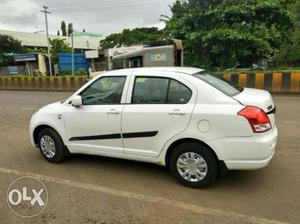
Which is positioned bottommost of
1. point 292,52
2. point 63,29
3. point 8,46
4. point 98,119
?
point 98,119

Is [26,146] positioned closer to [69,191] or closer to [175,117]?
[69,191]

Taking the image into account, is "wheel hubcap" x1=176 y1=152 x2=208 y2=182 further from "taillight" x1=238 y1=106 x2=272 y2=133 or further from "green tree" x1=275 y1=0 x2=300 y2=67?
"green tree" x1=275 y1=0 x2=300 y2=67

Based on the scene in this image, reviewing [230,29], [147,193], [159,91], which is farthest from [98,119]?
[230,29]

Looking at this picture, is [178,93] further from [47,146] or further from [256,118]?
[47,146]

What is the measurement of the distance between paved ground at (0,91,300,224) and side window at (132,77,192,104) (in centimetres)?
112

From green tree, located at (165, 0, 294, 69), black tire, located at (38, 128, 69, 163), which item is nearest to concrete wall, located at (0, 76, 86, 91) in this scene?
green tree, located at (165, 0, 294, 69)

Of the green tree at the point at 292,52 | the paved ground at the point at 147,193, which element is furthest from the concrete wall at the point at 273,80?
the green tree at the point at 292,52

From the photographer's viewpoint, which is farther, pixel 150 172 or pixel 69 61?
pixel 69 61

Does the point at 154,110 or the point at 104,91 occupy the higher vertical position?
the point at 104,91

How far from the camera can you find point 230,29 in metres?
19.3

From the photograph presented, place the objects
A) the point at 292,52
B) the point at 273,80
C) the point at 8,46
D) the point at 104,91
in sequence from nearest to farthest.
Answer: the point at 104,91 < the point at 273,80 < the point at 292,52 < the point at 8,46

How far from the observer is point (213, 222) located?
10.9ft

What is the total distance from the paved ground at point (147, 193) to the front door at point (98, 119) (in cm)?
42

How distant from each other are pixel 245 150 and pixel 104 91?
2.22 meters
